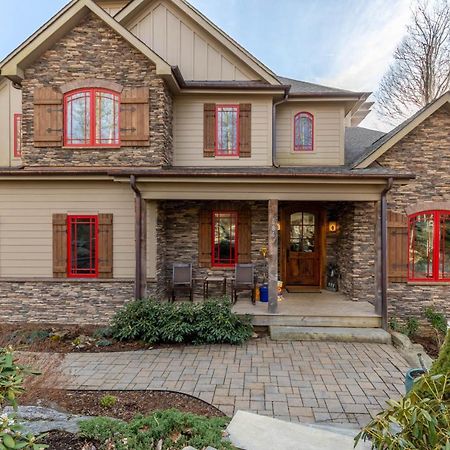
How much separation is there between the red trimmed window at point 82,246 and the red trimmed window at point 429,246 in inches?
317

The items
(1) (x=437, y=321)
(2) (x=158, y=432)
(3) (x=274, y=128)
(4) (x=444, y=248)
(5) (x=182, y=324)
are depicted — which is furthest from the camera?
(3) (x=274, y=128)

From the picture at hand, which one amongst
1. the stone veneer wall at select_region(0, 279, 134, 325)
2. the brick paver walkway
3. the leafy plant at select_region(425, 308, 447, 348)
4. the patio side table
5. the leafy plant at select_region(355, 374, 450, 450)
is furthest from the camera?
the patio side table

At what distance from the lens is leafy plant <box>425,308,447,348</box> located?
859cm

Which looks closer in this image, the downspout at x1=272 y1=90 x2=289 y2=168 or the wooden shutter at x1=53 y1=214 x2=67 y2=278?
the wooden shutter at x1=53 y1=214 x2=67 y2=278

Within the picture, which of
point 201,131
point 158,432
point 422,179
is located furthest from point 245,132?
point 158,432

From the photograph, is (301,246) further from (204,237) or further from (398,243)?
(204,237)

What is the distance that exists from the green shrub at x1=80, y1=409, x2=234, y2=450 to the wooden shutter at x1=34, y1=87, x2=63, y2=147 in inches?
291

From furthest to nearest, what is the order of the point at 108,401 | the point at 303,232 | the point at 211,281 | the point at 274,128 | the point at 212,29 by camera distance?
1. the point at 303,232
2. the point at 274,128
3. the point at 212,29
4. the point at 211,281
5. the point at 108,401

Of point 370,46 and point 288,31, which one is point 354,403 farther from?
point 288,31

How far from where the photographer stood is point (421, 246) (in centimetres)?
912

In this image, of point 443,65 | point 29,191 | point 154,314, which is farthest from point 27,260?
point 443,65

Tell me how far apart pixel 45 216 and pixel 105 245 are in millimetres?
1702

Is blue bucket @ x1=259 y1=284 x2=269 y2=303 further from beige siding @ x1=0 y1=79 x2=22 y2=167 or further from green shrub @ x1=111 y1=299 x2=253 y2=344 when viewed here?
beige siding @ x1=0 y1=79 x2=22 y2=167

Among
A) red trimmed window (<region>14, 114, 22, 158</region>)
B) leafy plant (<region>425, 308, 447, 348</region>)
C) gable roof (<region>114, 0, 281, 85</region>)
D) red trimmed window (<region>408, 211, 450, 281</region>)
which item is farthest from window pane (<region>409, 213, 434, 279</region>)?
red trimmed window (<region>14, 114, 22, 158</region>)
